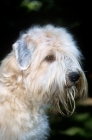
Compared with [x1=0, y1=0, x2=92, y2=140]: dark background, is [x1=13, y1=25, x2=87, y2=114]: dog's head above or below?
below

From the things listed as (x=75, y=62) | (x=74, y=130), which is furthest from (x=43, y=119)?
(x=74, y=130)

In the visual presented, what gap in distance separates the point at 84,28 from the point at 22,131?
10.9ft

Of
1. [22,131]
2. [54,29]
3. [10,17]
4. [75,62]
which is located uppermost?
[10,17]

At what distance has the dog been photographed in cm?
490

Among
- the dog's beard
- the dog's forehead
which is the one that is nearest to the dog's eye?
the dog's forehead

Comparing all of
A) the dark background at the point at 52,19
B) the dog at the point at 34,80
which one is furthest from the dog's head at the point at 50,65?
the dark background at the point at 52,19

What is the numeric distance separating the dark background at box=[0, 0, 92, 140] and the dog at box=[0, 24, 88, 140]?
1691 mm

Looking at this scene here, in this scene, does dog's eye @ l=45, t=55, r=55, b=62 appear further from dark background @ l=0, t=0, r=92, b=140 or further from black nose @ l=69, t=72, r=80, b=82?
dark background @ l=0, t=0, r=92, b=140

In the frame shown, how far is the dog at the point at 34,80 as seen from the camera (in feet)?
16.1

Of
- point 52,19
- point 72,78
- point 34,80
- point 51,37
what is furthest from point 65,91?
point 52,19

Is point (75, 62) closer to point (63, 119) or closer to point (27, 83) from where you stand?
point (27, 83)

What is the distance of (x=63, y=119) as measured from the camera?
22.8ft

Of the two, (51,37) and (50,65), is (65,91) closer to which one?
(50,65)

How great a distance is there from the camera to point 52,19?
7.47 m
